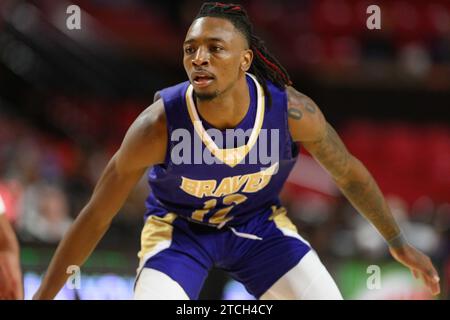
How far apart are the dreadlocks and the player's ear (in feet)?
0.17

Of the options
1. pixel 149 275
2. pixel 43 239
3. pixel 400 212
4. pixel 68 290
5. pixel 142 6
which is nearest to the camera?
pixel 149 275

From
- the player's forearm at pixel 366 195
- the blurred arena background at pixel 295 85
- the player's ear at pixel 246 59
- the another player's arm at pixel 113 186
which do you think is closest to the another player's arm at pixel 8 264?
the another player's arm at pixel 113 186

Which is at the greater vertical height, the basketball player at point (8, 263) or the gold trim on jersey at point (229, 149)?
the gold trim on jersey at point (229, 149)

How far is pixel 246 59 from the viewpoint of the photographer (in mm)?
3859

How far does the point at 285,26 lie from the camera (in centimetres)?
1173

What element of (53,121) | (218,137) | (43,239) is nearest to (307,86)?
(53,121)

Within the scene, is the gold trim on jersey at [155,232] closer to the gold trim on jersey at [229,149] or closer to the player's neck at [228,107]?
the gold trim on jersey at [229,149]

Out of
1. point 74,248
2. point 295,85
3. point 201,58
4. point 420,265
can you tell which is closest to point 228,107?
point 201,58

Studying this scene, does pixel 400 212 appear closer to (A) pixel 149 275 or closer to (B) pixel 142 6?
(B) pixel 142 6

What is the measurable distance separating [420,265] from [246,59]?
1403 mm

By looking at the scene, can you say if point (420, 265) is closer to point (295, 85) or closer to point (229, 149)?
point (229, 149)

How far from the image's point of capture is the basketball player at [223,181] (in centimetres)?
375

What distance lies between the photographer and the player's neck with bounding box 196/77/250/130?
12.5 ft
